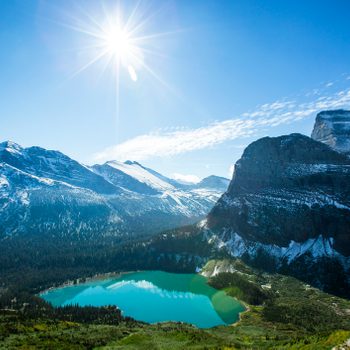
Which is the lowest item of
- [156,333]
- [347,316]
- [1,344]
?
[347,316]

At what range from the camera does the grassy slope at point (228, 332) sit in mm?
83375

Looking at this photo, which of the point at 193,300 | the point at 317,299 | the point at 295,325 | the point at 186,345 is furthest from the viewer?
the point at 193,300

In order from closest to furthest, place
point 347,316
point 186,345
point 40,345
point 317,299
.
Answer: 1. point 40,345
2. point 186,345
3. point 347,316
4. point 317,299

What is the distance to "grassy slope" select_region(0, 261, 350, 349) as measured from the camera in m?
83.4

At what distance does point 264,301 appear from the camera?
7096 inches

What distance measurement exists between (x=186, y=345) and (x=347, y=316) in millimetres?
95732

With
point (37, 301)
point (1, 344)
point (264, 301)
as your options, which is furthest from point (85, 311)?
point (264, 301)

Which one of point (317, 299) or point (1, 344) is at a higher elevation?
point (1, 344)

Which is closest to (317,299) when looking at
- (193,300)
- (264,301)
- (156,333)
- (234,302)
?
(264,301)

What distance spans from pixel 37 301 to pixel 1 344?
10909 centimetres

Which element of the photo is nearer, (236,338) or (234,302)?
(236,338)

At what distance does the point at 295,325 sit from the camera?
449 ft

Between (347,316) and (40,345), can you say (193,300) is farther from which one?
(40,345)

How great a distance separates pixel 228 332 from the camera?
12300 cm
